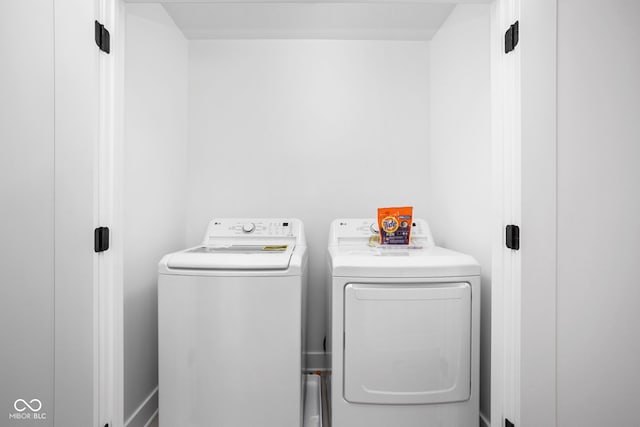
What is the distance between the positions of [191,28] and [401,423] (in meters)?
2.59

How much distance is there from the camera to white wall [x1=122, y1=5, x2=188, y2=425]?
1.47 meters

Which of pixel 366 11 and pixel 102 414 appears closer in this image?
pixel 102 414

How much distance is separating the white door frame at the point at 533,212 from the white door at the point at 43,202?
1.44m

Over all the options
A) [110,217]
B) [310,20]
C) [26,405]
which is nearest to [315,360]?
[26,405]

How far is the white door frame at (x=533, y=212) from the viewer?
989 mm

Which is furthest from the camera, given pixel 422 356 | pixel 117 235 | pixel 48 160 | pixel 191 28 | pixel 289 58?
pixel 289 58

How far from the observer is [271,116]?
7.14ft

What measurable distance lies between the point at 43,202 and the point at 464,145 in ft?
6.32

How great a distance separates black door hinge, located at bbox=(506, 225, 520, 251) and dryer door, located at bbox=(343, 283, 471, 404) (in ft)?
1.05

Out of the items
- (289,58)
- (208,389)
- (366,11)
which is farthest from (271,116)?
(208,389)

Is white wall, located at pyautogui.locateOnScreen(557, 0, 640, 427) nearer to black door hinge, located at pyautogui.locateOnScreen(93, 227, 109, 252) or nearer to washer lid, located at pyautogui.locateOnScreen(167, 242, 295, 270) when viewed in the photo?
washer lid, located at pyautogui.locateOnScreen(167, 242, 295, 270)

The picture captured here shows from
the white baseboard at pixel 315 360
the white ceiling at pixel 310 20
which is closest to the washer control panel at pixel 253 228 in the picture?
the white baseboard at pixel 315 360

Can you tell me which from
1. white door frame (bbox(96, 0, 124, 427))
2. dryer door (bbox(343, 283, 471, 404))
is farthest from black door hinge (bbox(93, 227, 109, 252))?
dryer door (bbox(343, 283, 471, 404))

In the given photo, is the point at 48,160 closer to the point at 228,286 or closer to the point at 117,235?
the point at 117,235
